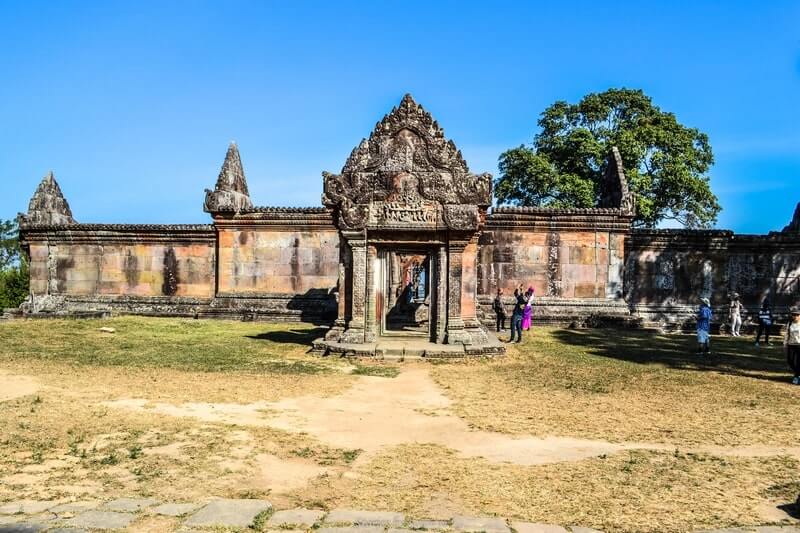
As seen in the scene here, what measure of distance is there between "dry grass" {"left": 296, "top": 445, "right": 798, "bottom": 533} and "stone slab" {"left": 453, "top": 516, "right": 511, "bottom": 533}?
19 centimetres

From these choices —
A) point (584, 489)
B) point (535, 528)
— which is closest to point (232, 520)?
point (535, 528)

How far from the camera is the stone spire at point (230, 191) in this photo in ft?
68.5

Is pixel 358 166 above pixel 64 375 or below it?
above

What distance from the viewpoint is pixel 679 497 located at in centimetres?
Answer: 507

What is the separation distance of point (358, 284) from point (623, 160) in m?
21.0

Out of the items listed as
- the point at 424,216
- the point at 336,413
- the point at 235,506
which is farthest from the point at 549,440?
the point at 424,216

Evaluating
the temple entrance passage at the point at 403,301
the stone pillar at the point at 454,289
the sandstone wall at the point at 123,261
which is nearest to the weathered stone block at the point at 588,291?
the temple entrance passage at the point at 403,301

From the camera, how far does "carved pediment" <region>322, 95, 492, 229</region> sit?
13.2 metres

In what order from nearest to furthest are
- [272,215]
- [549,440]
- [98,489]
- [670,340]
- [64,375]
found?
1. [98,489]
2. [549,440]
3. [64,375]
4. [670,340]
5. [272,215]

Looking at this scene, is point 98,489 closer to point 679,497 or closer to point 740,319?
point 679,497

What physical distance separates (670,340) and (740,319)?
141 inches

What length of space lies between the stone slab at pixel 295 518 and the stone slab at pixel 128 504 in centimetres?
97

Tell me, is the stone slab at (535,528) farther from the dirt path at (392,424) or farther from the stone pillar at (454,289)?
the stone pillar at (454,289)

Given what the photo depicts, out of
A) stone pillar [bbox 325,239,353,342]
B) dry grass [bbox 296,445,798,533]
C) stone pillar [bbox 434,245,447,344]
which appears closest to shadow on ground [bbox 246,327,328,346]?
stone pillar [bbox 325,239,353,342]
